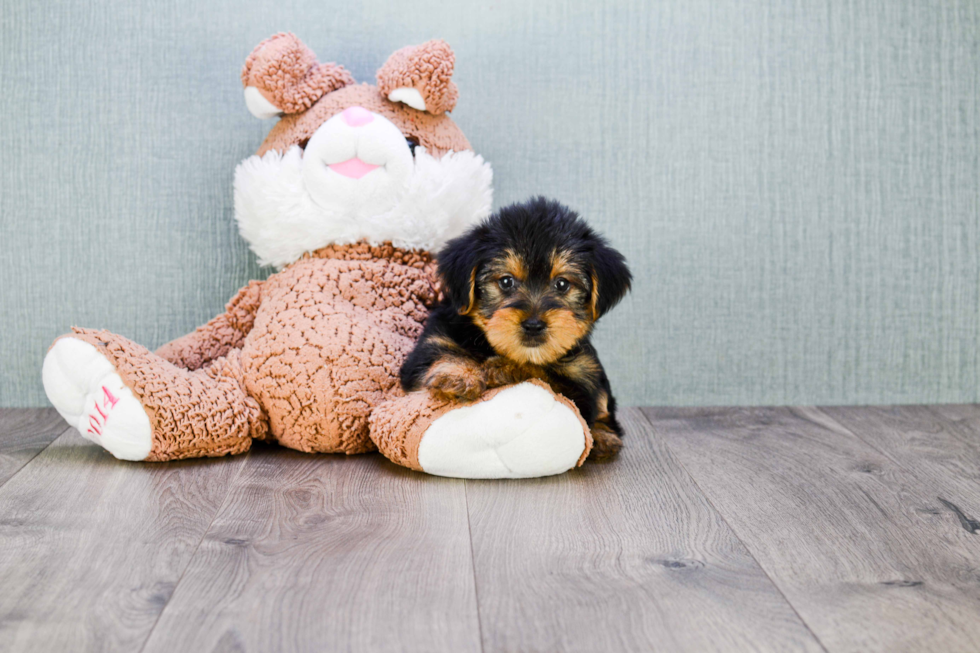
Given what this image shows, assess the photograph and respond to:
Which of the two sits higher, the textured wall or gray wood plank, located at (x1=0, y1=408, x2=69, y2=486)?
the textured wall

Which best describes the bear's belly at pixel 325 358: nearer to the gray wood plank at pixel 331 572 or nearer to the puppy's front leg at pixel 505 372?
the gray wood plank at pixel 331 572

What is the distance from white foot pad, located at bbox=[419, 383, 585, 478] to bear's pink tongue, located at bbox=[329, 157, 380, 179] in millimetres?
795

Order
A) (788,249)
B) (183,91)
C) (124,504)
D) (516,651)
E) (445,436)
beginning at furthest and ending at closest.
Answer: (788,249) < (183,91) < (445,436) < (124,504) < (516,651)

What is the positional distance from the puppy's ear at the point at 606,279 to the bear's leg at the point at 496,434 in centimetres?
25

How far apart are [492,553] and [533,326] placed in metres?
0.53

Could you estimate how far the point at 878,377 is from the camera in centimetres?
297

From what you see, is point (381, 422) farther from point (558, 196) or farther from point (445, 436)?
point (558, 196)

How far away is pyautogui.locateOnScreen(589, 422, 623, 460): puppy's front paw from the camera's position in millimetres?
2225

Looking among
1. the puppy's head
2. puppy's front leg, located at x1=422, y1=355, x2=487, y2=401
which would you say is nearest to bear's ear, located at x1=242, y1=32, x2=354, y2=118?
the puppy's head

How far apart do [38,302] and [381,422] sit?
4.76 feet

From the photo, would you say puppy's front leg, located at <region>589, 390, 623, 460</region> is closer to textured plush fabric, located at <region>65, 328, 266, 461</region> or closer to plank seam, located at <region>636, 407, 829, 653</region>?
plank seam, located at <region>636, 407, 829, 653</region>

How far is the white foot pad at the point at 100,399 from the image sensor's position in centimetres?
204

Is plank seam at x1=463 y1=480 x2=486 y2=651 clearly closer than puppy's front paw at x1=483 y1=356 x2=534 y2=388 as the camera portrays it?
Yes

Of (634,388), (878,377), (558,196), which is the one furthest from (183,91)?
(878,377)
